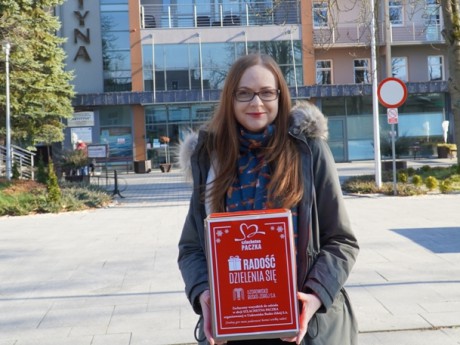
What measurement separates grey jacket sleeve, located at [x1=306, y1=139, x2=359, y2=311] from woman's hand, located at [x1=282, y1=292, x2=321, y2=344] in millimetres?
96

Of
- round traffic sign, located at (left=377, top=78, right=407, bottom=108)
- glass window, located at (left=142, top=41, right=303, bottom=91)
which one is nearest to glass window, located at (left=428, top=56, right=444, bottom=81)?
glass window, located at (left=142, top=41, right=303, bottom=91)

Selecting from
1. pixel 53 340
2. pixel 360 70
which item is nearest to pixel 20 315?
pixel 53 340

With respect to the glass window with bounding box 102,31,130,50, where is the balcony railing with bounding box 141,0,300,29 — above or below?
above

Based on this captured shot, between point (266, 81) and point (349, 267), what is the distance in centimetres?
77

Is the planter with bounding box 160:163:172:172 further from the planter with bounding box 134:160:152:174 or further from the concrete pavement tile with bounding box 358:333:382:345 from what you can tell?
the concrete pavement tile with bounding box 358:333:382:345

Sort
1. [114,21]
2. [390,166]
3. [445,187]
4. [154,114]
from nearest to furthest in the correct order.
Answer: [445,187]
[390,166]
[114,21]
[154,114]

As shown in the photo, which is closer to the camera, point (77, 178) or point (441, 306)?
point (441, 306)

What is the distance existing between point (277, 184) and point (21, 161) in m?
28.8

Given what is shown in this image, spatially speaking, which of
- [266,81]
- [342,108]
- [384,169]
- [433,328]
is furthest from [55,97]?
[266,81]

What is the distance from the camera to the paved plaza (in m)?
5.33

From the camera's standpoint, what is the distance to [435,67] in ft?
133

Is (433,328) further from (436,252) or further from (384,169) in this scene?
(384,169)

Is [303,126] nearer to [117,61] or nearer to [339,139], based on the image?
[117,61]

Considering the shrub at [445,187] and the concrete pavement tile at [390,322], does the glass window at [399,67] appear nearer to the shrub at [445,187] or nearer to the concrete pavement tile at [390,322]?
the shrub at [445,187]
